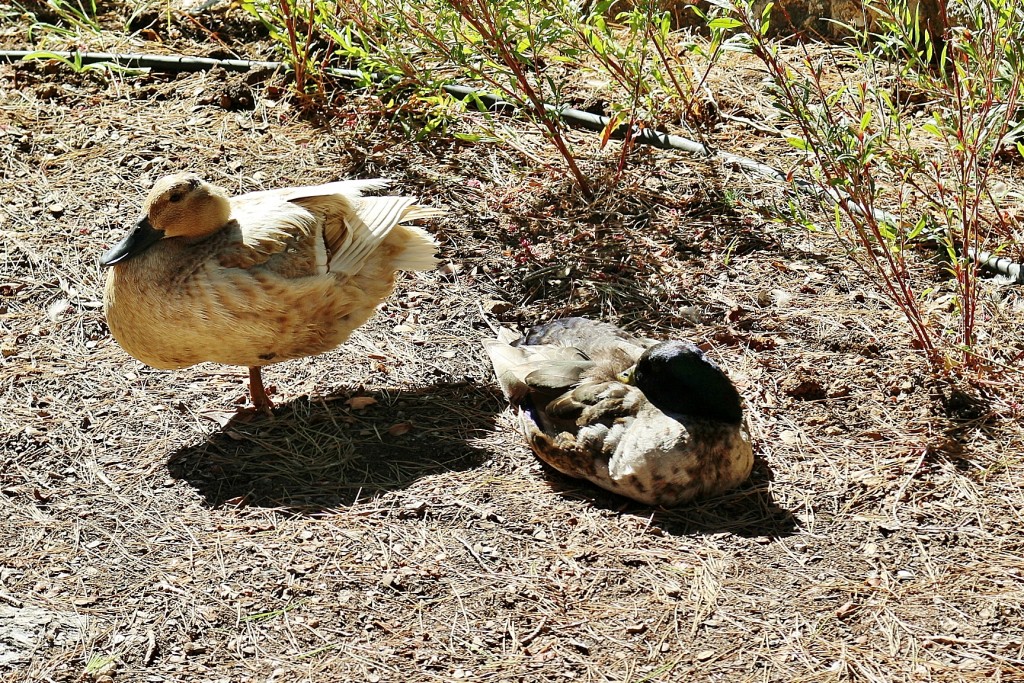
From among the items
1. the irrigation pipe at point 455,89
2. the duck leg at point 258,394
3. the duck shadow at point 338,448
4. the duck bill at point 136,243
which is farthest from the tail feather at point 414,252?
the irrigation pipe at point 455,89

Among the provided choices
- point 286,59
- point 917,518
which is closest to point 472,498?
point 917,518

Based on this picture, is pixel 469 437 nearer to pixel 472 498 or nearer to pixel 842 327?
pixel 472 498

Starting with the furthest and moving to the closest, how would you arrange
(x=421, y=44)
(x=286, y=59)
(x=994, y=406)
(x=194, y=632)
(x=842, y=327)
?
1. (x=286, y=59)
2. (x=421, y=44)
3. (x=842, y=327)
4. (x=994, y=406)
5. (x=194, y=632)

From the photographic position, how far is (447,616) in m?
3.42

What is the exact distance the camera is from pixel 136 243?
13.6 feet

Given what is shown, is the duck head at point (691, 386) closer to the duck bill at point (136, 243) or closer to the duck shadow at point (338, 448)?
the duck shadow at point (338, 448)

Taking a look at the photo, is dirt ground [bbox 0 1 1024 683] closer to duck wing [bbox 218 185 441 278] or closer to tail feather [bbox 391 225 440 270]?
tail feather [bbox 391 225 440 270]

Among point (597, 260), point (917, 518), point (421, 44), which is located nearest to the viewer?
point (917, 518)

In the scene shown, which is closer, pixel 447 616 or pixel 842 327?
pixel 447 616

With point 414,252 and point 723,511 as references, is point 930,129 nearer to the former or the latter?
point 723,511

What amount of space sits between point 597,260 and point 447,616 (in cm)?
238

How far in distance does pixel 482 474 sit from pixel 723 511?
3.01 ft

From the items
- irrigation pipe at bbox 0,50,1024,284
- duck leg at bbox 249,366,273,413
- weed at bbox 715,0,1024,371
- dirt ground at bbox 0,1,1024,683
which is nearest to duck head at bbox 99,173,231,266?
duck leg at bbox 249,366,273,413

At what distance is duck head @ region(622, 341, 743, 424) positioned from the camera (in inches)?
154
